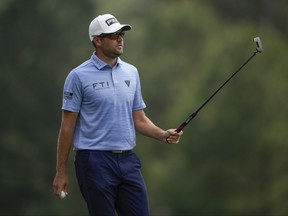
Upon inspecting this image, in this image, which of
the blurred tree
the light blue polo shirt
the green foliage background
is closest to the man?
the light blue polo shirt

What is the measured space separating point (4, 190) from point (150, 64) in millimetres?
16235

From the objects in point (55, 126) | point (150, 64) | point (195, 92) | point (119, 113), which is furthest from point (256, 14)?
point (119, 113)

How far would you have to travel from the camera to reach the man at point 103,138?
837 cm

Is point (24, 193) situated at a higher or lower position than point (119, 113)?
lower

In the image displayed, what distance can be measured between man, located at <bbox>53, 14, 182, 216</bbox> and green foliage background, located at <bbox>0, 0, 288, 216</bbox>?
3067cm

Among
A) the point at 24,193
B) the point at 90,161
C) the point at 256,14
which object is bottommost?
the point at 24,193

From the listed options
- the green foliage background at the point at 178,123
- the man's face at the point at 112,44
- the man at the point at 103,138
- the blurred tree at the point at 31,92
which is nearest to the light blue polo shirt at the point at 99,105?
the man at the point at 103,138

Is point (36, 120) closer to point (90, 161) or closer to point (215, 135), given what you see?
point (215, 135)

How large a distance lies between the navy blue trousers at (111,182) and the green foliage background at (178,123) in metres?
30.7

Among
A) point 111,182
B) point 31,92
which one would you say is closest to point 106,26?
point 111,182

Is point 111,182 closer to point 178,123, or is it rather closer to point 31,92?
point 31,92

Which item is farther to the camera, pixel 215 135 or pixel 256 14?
pixel 256 14

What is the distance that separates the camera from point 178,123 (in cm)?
4344

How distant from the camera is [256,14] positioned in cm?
5528
